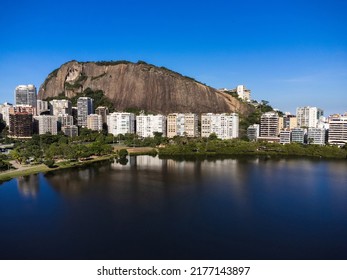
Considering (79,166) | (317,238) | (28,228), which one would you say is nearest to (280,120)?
(79,166)

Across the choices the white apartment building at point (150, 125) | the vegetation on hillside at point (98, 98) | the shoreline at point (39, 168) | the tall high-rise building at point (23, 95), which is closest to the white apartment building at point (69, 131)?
the white apartment building at point (150, 125)

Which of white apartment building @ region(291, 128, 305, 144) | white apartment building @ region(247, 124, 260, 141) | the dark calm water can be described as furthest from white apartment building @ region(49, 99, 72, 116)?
white apartment building @ region(291, 128, 305, 144)

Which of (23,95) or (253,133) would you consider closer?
(253,133)

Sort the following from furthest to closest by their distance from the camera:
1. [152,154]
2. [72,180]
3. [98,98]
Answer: [98,98] → [152,154] → [72,180]

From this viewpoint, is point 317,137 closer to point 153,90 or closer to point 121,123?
point 121,123

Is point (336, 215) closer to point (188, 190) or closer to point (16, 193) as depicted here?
point (188, 190)

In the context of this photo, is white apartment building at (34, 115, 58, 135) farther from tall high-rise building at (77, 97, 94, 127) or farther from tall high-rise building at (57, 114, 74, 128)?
tall high-rise building at (77, 97, 94, 127)

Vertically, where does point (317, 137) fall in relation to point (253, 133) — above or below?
below

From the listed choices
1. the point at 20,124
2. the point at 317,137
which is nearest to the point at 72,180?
the point at 20,124
